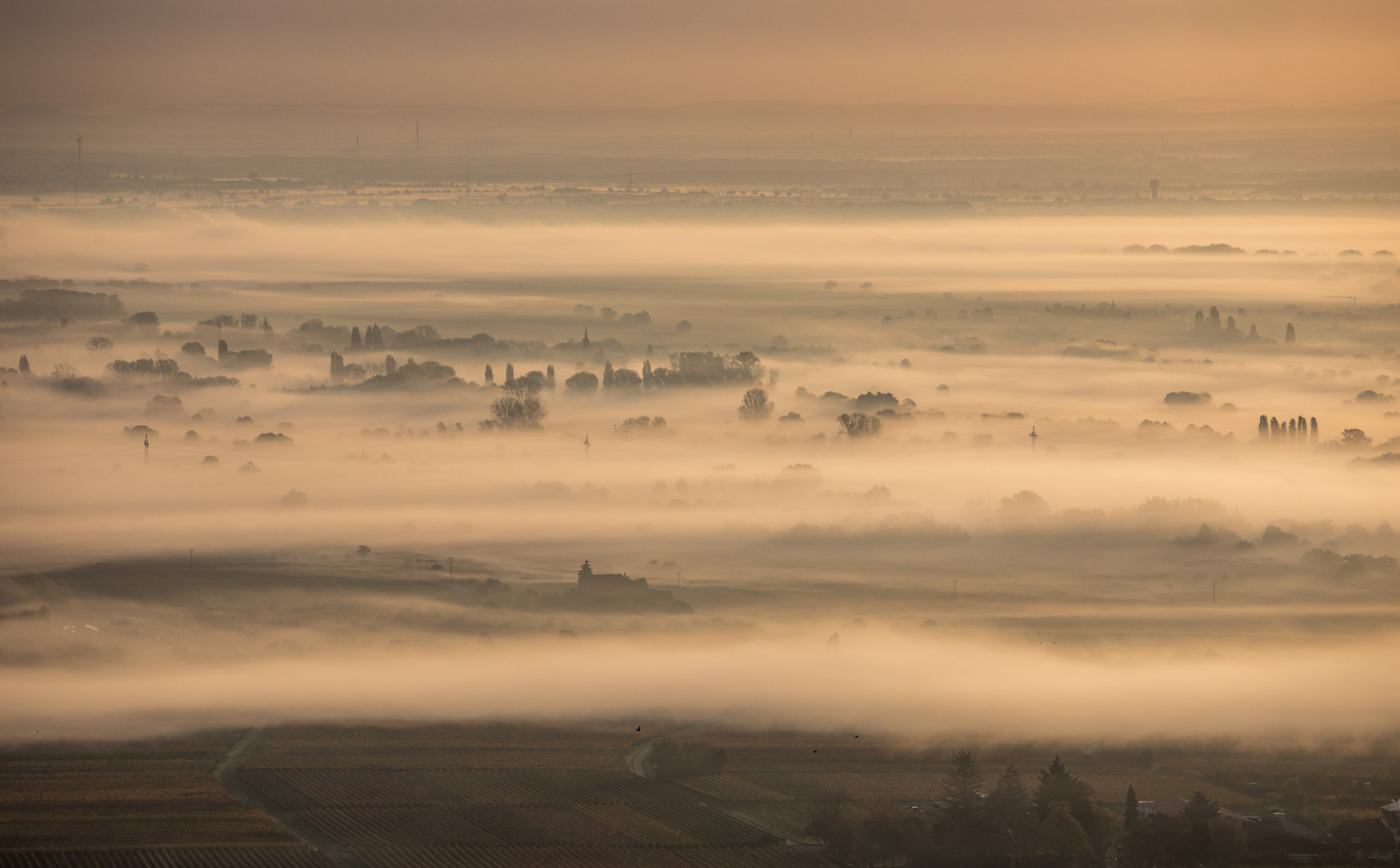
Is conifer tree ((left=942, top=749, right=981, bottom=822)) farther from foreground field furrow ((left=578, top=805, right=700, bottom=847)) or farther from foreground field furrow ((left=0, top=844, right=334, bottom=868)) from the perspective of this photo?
foreground field furrow ((left=0, top=844, right=334, bottom=868))

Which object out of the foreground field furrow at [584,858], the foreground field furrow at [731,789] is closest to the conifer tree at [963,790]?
the foreground field furrow at [584,858]

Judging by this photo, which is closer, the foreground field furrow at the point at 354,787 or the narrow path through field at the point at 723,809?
the narrow path through field at the point at 723,809

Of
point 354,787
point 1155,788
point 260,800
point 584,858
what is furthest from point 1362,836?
point 260,800

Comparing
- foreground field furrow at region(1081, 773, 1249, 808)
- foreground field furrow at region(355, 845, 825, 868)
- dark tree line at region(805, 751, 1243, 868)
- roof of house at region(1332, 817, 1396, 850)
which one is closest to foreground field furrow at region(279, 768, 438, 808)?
foreground field furrow at region(355, 845, 825, 868)

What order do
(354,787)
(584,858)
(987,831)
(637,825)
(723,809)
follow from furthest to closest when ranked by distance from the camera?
(354,787), (723,809), (637,825), (584,858), (987,831)

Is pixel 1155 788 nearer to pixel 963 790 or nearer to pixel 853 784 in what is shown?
pixel 963 790

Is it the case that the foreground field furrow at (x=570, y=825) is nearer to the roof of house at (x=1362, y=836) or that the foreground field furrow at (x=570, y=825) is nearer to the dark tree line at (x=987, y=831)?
the dark tree line at (x=987, y=831)
